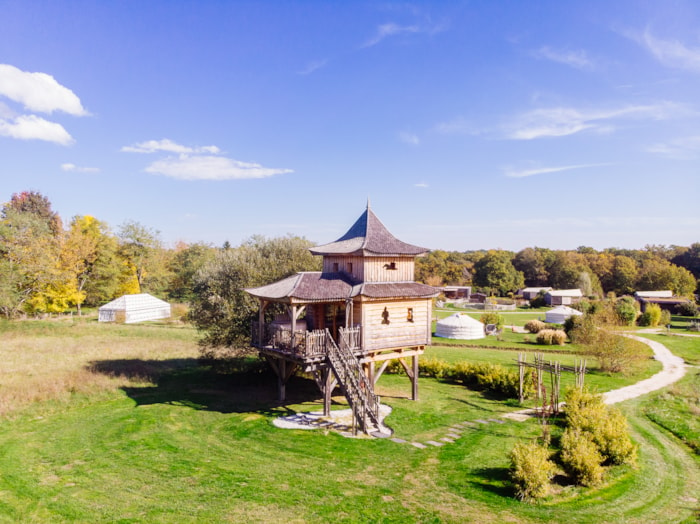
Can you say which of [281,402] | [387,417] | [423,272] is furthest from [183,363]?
[423,272]

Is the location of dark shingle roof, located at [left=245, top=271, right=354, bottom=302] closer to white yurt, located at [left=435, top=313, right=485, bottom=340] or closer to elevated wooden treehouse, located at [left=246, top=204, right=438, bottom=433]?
elevated wooden treehouse, located at [left=246, top=204, right=438, bottom=433]

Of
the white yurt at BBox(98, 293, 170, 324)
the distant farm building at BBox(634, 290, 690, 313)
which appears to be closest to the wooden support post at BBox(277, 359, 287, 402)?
the white yurt at BBox(98, 293, 170, 324)

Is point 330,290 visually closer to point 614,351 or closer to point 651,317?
point 614,351

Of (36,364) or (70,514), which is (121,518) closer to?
(70,514)

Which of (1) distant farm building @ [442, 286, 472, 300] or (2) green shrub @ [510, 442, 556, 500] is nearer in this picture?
(2) green shrub @ [510, 442, 556, 500]

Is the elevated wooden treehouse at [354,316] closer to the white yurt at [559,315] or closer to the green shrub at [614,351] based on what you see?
the green shrub at [614,351]

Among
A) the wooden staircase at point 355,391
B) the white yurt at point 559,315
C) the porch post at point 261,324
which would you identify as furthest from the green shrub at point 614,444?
the white yurt at point 559,315
